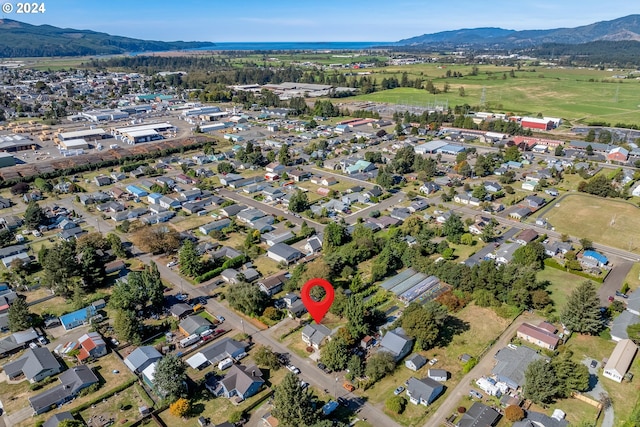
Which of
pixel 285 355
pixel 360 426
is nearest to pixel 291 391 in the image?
pixel 360 426

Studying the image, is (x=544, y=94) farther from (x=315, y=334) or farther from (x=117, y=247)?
(x=117, y=247)

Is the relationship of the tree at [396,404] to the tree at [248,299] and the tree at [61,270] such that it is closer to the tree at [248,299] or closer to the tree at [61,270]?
the tree at [248,299]

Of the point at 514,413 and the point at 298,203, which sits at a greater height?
the point at 298,203

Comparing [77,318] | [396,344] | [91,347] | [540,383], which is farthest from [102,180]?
[540,383]

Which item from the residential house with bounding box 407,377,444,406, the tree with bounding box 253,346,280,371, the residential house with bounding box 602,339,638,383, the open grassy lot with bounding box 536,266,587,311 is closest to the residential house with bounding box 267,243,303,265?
the tree with bounding box 253,346,280,371

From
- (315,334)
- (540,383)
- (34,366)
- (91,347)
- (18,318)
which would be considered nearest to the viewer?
(540,383)

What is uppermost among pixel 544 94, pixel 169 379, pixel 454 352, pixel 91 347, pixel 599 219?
pixel 544 94

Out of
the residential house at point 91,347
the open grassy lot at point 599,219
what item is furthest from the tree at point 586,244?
the residential house at point 91,347
